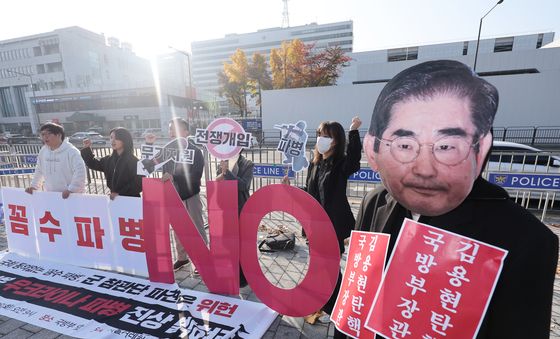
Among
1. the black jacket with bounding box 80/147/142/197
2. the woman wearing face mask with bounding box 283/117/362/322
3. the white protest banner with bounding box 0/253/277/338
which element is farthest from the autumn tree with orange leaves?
the white protest banner with bounding box 0/253/277/338

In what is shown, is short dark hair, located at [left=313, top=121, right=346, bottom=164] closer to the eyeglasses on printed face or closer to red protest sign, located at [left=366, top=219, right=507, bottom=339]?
red protest sign, located at [left=366, top=219, right=507, bottom=339]

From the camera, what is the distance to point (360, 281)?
57.1 inches

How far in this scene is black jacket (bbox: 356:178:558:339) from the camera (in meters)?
0.96

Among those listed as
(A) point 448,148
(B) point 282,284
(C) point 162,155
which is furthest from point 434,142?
(B) point 282,284

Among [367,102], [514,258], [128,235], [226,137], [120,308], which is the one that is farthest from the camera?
[367,102]

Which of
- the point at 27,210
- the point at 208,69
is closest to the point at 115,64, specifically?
the point at 208,69

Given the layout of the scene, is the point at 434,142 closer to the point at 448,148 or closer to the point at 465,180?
the point at 448,148

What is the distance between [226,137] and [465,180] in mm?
2133

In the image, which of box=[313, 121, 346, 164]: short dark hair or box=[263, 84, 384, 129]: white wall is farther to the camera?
box=[263, 84, 384, 129]: white wall

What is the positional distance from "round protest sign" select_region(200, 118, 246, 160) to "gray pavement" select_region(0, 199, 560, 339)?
1.75 m

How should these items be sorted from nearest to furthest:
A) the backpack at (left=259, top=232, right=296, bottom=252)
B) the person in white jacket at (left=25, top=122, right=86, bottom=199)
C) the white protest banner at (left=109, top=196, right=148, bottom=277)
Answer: the white protest banner at (left=109, top=196, right=148, bottom=277) < the person in white jacket at (left=25, top=122, right=86, bottom=199) < the backpack at (left=259, top=232, right=296, bottom=252)

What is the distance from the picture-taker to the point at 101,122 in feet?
134

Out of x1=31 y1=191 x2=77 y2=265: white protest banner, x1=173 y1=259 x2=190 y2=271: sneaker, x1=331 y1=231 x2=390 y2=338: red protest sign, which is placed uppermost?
x1=331 y1=231 x2=390 y2=338: red protest sign

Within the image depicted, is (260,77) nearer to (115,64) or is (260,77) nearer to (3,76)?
(115,64)
